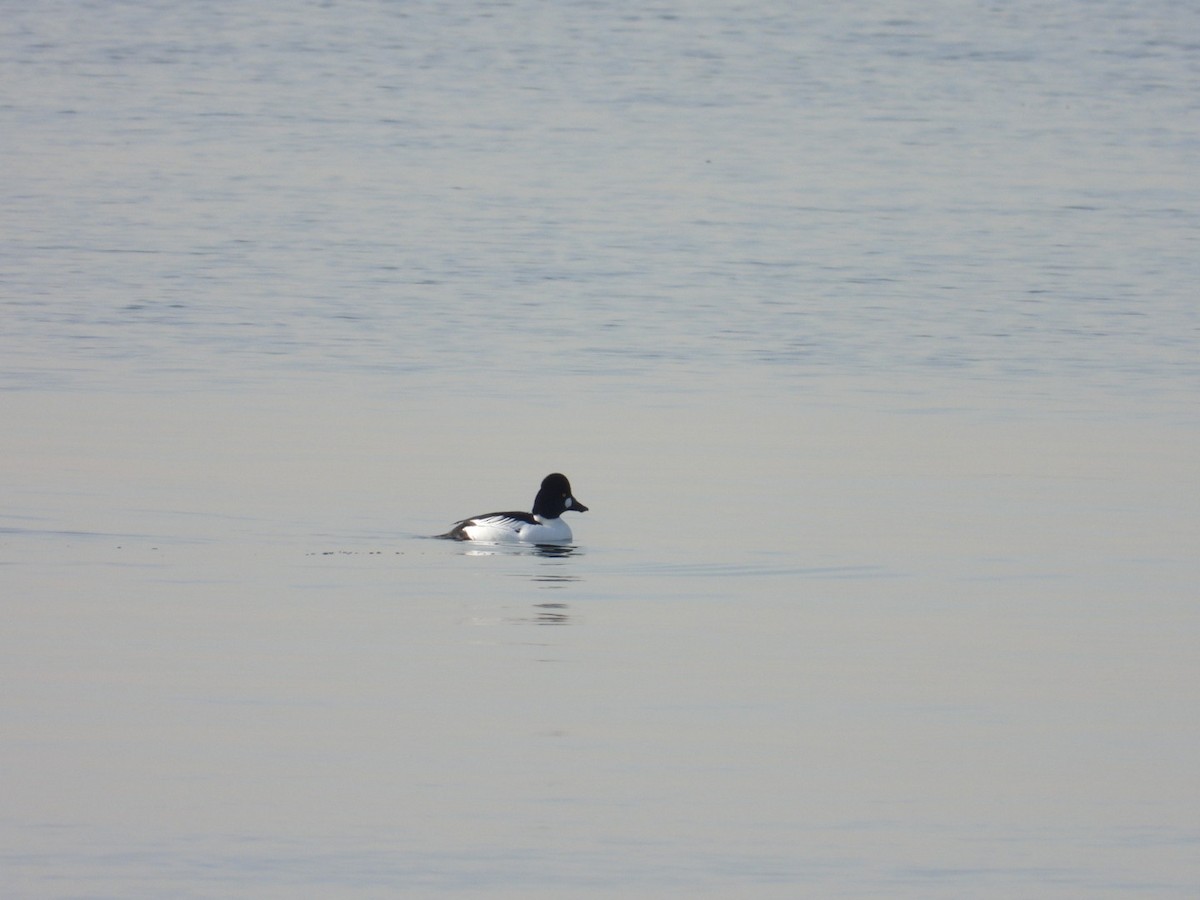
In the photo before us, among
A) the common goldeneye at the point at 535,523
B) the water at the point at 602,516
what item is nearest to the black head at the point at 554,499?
the common goldeneye at the point at 535,523

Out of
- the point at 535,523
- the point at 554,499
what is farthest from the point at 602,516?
the point at 535,523

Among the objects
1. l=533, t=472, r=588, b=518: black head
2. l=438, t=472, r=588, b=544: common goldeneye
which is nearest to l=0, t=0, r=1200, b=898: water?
l=438, t=472, r=588, b=544: common goldeneye

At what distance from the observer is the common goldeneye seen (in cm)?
1242

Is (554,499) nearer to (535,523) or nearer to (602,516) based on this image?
(602,516)

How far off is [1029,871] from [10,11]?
43.8 meters

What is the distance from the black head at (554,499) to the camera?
13.1 m

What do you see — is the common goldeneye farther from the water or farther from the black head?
the water

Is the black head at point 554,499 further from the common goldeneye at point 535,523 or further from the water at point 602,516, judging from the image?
the water at point 602,516

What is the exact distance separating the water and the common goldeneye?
28 cm

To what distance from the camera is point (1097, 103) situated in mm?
36625

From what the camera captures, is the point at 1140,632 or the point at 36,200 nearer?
the point at 1140,632

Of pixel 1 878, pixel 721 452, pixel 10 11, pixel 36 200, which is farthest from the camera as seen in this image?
pixel 10 11

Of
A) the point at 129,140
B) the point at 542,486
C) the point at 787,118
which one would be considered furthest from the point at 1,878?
the point at 787,118

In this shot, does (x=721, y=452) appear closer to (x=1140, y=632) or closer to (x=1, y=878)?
(x=1140, y=632)
